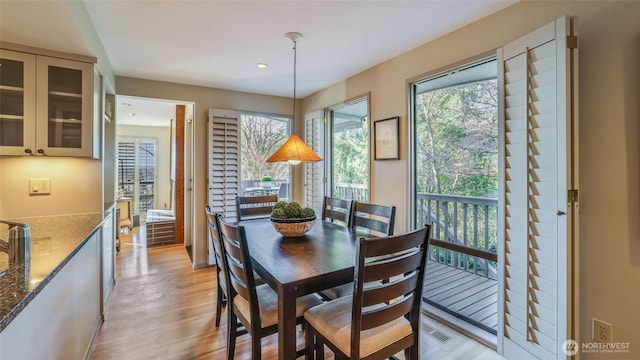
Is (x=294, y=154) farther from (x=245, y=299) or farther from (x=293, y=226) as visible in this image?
(x=245, y=299)

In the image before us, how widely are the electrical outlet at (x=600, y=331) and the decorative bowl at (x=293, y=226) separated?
1.77 meters

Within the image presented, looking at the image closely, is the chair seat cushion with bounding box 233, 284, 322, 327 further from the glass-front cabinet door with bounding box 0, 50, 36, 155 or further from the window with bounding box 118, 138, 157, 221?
the window with bounding box 118, 138, 157, 221

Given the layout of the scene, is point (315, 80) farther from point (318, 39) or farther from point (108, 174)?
point (108, 174)

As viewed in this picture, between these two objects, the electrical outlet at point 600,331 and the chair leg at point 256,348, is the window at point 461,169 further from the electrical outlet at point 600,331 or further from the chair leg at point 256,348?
the chair leg at point 256,348

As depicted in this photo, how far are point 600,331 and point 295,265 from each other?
1743 mm

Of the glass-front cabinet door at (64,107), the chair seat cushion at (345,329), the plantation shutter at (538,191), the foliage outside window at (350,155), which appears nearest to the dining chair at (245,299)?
the chair seat cushion at (345,329)

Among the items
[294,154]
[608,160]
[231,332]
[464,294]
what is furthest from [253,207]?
[608,160]

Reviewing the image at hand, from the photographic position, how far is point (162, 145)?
7.14 metres

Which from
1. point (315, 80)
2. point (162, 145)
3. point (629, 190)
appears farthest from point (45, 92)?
point (162, 145)

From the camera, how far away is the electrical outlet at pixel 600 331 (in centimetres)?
159

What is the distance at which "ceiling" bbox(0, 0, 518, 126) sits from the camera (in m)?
1.94

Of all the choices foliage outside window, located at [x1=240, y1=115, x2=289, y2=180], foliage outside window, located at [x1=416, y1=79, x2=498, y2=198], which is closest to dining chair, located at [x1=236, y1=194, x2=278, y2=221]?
foliage outside window, located at [x1=240, y1=115, x2=289, y2=180]

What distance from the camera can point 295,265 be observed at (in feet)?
5.21

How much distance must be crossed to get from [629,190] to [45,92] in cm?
371
